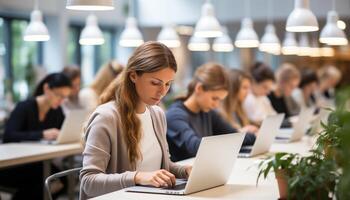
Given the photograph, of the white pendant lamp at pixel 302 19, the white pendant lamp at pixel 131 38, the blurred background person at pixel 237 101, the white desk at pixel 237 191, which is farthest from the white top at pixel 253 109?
the white desk at pixel 237 191

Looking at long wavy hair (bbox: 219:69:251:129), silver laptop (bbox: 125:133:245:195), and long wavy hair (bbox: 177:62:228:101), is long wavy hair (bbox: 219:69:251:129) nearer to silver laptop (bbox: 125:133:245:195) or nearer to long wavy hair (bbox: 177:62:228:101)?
long wavy hair (bbox: 177:62:228:101)

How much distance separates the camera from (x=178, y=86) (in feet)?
41.2

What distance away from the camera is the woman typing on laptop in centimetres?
269

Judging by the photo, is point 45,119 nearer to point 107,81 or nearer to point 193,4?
point 107,81

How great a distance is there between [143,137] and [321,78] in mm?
10654

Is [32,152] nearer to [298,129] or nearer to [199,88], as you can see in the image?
[199,88]

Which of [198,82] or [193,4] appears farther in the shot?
[193,4]

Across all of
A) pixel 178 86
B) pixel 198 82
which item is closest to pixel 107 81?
pixel 198 82

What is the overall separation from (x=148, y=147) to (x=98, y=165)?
36 cm

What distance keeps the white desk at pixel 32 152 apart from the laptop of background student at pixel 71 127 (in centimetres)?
7

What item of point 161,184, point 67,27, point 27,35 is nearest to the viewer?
point 161,184

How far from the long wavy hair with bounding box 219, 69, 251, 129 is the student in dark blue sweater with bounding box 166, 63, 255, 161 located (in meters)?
0.89

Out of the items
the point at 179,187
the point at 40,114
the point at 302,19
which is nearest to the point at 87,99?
the point at 40,114

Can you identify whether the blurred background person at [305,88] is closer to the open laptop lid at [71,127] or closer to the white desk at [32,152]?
the open laptop lid at [71,127]
